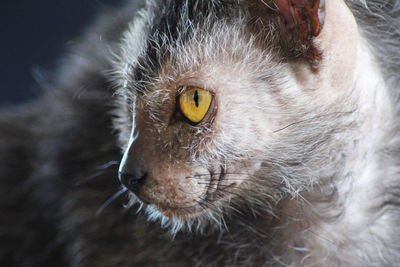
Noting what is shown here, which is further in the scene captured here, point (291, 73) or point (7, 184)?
point (7, 184)

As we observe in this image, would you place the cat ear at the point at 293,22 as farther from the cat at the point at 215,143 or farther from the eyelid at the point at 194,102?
the eyelid at the point at 194,102

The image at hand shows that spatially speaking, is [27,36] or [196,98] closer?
[196,98]

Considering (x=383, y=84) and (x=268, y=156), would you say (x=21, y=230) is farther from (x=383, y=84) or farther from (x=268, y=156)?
(x=383, y=84)

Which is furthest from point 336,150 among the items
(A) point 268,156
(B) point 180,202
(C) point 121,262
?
(C) point 121,262

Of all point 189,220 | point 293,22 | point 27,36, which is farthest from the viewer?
point 27,36

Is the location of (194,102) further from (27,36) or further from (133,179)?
(27,36)

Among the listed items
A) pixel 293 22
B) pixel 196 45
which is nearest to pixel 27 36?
pixel 196 45
